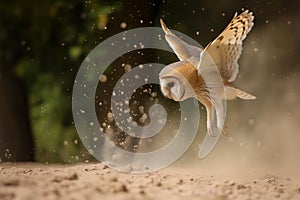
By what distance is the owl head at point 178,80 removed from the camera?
2.58 meters

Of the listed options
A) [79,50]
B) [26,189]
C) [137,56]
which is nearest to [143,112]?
[137,56]

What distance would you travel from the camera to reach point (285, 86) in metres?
3.62

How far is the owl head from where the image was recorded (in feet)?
8.45

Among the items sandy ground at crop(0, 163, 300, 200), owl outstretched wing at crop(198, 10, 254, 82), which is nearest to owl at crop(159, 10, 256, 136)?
owl outstretched wing at crop(198, 10, 254, 82)

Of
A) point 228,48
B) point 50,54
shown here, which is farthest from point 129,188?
point 50,54

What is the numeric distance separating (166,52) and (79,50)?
0.65 m

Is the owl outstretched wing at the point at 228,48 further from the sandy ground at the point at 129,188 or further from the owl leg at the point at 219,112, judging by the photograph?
the sandy ground at the point at 129,188

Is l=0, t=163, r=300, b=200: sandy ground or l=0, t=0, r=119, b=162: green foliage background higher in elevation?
l=0, t=0, r=119, b=162: green foliage background

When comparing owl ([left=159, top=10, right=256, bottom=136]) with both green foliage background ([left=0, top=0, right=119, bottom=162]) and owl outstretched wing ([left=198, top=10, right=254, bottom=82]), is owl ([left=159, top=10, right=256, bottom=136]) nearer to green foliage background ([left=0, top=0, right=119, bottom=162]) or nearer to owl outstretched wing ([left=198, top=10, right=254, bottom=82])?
owl outstretched wing ([left=198, top=10, right=254, bottom=82])

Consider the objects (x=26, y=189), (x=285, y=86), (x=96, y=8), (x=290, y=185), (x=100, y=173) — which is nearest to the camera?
(x=26, y=189)

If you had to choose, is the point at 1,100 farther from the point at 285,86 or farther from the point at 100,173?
the point at 285,86

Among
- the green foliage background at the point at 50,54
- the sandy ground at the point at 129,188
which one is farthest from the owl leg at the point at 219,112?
the green foliage background at the point at 50,54

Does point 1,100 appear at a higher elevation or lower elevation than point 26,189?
higher

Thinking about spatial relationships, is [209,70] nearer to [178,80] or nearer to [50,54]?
[178,80]
